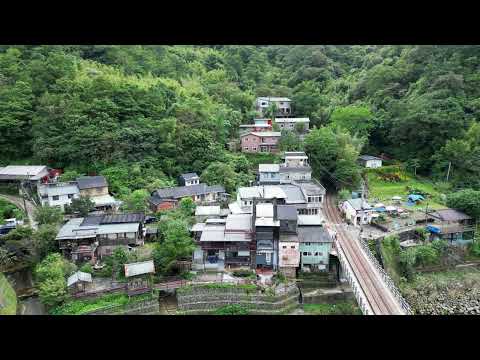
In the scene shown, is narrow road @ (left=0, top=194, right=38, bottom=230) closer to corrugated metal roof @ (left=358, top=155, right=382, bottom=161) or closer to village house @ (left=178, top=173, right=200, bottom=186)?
village house @ (left=178, top=173, right=200, bottom=186)

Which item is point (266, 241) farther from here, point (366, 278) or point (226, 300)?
point (366, 278)

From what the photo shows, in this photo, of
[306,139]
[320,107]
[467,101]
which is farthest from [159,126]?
[467,101]

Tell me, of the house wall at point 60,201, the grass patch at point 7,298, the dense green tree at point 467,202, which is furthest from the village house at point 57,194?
the dense green tree at point 467,202

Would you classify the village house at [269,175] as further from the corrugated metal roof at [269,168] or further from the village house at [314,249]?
the village house at [314,249]

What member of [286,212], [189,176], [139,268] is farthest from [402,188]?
[139,268]

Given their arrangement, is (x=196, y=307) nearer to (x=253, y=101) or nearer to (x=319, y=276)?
(x=319, y=276)

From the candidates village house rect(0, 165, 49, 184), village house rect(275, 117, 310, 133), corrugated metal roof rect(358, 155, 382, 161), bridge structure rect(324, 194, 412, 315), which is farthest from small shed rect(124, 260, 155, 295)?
village house rect(275, 117, 310, 133)

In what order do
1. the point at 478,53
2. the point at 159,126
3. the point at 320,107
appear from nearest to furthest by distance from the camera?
the point at 159,126
the point at 478,53
the point at 320,107
